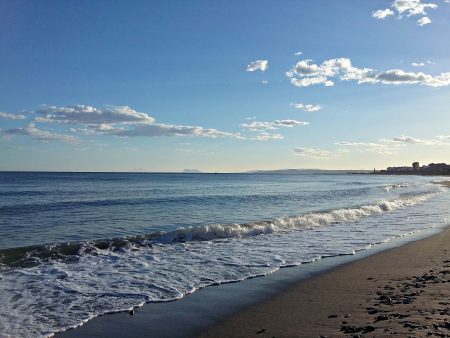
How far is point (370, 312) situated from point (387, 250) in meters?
6.67

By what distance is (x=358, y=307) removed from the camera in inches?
269

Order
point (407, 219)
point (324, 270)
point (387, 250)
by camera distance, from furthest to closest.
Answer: point (407, 219) < point (387, 250) < point (324, 270)

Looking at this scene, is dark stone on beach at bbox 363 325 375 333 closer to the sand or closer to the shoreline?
the sand

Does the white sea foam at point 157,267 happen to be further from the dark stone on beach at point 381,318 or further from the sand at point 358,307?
the dark stone on beach at point 381,318

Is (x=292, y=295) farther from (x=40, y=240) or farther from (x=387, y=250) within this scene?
(x=40, y=240)

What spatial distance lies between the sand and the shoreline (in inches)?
2.9

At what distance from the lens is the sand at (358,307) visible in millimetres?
5727

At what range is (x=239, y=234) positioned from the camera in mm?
16406

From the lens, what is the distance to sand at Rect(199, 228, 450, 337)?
225 inches

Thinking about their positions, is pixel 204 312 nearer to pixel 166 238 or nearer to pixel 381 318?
pixel 381 318

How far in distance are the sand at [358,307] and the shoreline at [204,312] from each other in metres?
0.07

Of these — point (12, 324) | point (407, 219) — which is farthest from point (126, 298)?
point (407, 219)

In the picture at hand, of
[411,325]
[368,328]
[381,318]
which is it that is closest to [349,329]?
[368,328]

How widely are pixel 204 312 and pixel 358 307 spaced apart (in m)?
2.51
